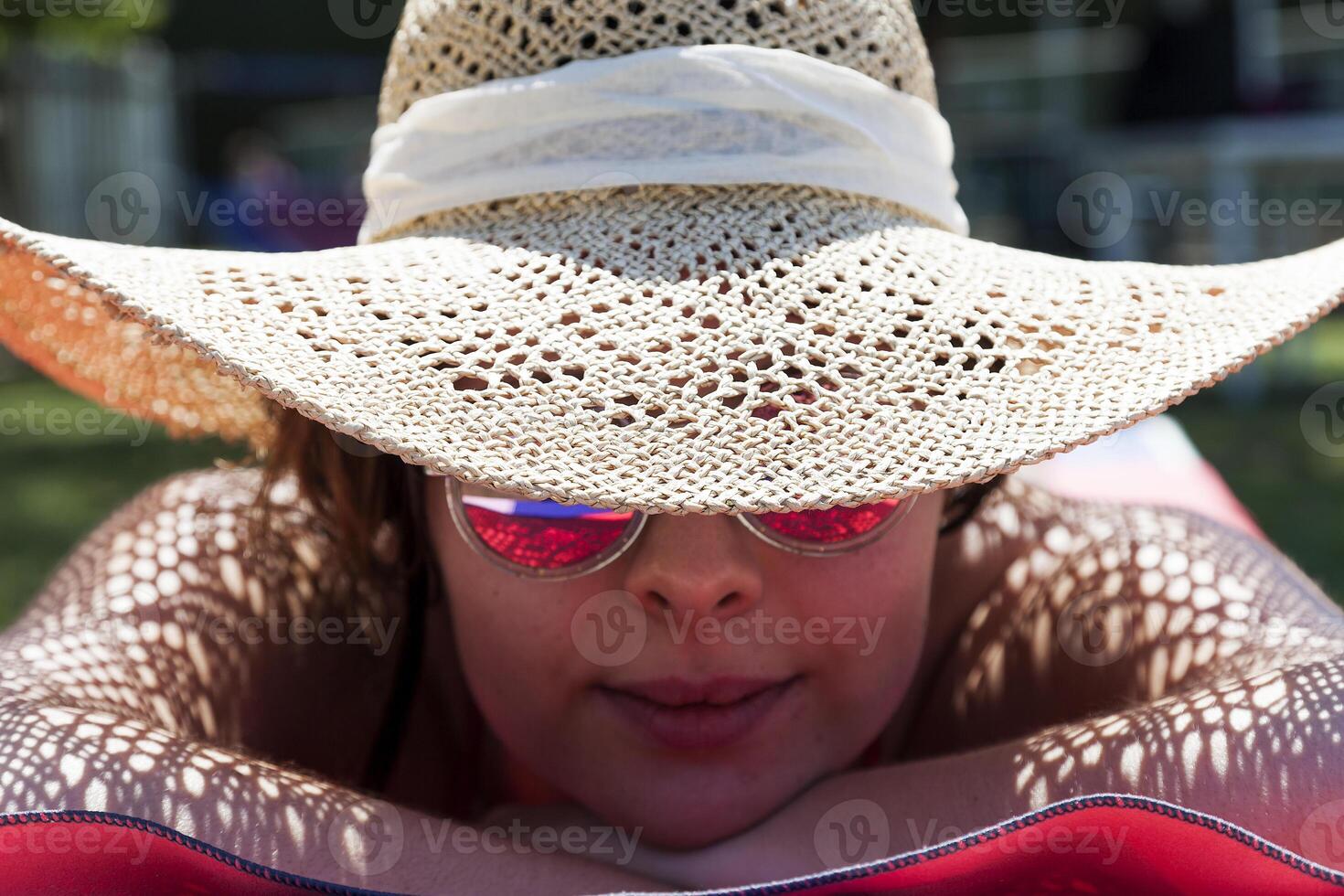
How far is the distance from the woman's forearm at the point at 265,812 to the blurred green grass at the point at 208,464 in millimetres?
1763

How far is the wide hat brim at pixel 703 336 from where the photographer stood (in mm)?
962

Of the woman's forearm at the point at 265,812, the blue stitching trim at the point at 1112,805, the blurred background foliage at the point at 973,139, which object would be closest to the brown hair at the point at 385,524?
the woman's forearm at the point at 265,812

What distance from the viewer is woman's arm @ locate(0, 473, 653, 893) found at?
1023mm

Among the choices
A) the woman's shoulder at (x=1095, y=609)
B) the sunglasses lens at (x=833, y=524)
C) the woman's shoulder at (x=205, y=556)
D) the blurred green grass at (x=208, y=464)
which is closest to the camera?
the sunglasses lens at (x=833, y=524)

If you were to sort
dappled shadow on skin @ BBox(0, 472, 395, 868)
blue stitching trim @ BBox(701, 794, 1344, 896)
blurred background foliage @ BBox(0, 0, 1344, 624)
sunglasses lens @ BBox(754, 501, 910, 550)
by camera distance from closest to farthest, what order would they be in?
blue stitching trim @ BBox(701, 794, 1344, 896) → dappled shadow on skin @ BBox(0, 472, 395, 868) → sunglasses lens @ BBox(754, 501, 910, 550) → blurred background foliage @ BBox(0, 0, 1344, 624)

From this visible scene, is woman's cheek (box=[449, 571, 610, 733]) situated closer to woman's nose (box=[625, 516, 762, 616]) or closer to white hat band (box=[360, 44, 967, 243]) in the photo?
woman's nose (box=[625, 516, 762, 616])

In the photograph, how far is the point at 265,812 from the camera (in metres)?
1.04

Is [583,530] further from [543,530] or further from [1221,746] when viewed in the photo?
[1221,746]

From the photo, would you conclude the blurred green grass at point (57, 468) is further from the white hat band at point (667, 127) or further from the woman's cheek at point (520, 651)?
the white hat band at point (667, 127)

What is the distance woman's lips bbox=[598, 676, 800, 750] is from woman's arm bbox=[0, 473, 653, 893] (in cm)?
11

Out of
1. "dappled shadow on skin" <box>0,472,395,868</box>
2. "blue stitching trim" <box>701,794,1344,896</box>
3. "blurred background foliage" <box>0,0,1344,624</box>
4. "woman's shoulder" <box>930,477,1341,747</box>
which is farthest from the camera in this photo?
"blurred background foliage" <box>0,0,1344,624</box>

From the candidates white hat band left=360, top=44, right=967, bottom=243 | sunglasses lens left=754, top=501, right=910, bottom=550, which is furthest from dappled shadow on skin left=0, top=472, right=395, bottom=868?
white hat band left=360, top=44, right=967, bottom=243

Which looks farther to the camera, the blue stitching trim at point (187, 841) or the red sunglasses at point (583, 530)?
the red sunglasses at point (583, 530)

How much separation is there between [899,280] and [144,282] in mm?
645
